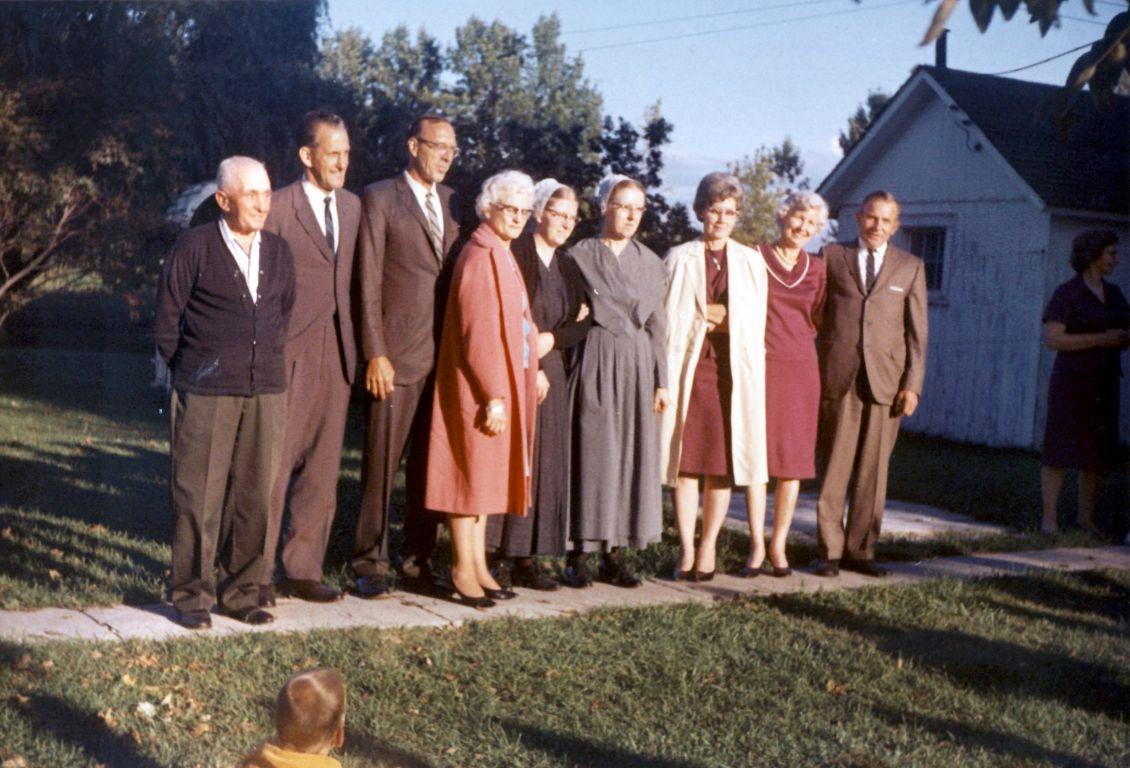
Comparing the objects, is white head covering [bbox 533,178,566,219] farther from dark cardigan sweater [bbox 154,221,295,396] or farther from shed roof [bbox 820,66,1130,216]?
shed roof [bbox 820,66,1130,216]

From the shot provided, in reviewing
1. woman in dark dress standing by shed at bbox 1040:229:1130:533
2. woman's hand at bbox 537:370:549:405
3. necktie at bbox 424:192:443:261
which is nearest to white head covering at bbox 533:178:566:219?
necktie at bbox 424:192:443:261

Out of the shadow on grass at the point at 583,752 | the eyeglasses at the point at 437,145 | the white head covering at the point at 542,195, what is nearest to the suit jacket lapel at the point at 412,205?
the eyeglasses at the point at 437,145

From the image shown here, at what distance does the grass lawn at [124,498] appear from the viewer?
6859 millimetres

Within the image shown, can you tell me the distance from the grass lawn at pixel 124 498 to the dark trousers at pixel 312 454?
1.54 ft

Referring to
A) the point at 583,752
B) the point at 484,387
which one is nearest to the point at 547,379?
the point at 484,387

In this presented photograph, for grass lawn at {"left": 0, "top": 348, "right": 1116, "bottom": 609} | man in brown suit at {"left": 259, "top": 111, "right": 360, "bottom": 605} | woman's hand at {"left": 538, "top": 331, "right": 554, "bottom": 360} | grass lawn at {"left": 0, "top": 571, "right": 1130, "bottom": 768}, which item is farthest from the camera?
grass lawn at {"left": 0, "top": 348, "right": 1116, "bottom": 609}

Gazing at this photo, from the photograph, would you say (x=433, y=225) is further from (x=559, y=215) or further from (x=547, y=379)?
(x=547, y=379)

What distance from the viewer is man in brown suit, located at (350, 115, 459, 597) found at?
649 centimetres

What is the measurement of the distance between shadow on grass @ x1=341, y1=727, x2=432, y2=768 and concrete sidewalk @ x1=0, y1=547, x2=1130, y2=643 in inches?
51.6

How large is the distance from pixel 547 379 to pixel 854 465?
2051 millimetres

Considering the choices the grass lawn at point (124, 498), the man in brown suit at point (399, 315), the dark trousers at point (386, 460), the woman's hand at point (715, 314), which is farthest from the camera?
the woman's hand at point (715, 314)

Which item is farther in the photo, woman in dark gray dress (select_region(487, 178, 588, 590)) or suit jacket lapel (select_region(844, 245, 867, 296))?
suit jacket lapel (select_region(844, 245, 867, 296))

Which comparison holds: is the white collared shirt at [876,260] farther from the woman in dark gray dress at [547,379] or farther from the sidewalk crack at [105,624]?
the sidewalk crack at [105,624]

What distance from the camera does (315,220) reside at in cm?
633
